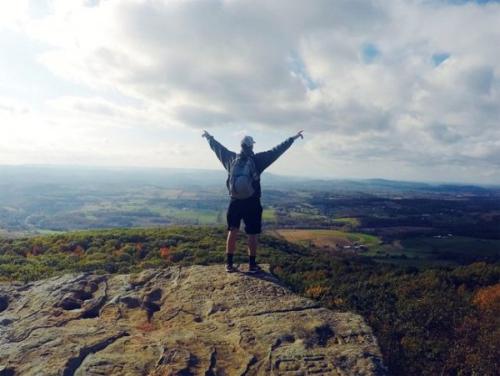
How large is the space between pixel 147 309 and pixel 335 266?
777cm

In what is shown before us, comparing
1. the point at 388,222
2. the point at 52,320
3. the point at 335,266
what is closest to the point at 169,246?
the point at 335,266

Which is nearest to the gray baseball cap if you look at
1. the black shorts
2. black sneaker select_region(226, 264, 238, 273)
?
the black shorts

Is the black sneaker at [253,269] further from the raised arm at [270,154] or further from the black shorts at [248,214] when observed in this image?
the raised arm at [270,154]

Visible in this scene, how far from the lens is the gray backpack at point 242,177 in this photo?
28.8ft

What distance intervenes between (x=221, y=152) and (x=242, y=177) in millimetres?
1179

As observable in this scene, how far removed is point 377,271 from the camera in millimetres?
13375

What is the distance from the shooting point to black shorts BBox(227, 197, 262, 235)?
9008 millimetres

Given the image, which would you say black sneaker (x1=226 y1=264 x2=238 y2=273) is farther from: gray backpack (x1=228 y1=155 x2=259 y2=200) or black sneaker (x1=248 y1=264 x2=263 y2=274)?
gray backpack (x1=228 y1=155 x2=259 y2=200)

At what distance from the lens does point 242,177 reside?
8.77 metres

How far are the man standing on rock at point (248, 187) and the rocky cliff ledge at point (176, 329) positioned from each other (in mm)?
949

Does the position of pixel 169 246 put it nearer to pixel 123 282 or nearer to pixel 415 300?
pixel 123 282

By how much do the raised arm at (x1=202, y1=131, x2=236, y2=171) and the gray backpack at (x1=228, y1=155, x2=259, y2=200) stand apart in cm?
51

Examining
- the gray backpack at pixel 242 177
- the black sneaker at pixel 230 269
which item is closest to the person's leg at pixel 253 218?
the gray backpack at pixel 242 177

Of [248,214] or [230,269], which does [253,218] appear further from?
[230,269]
